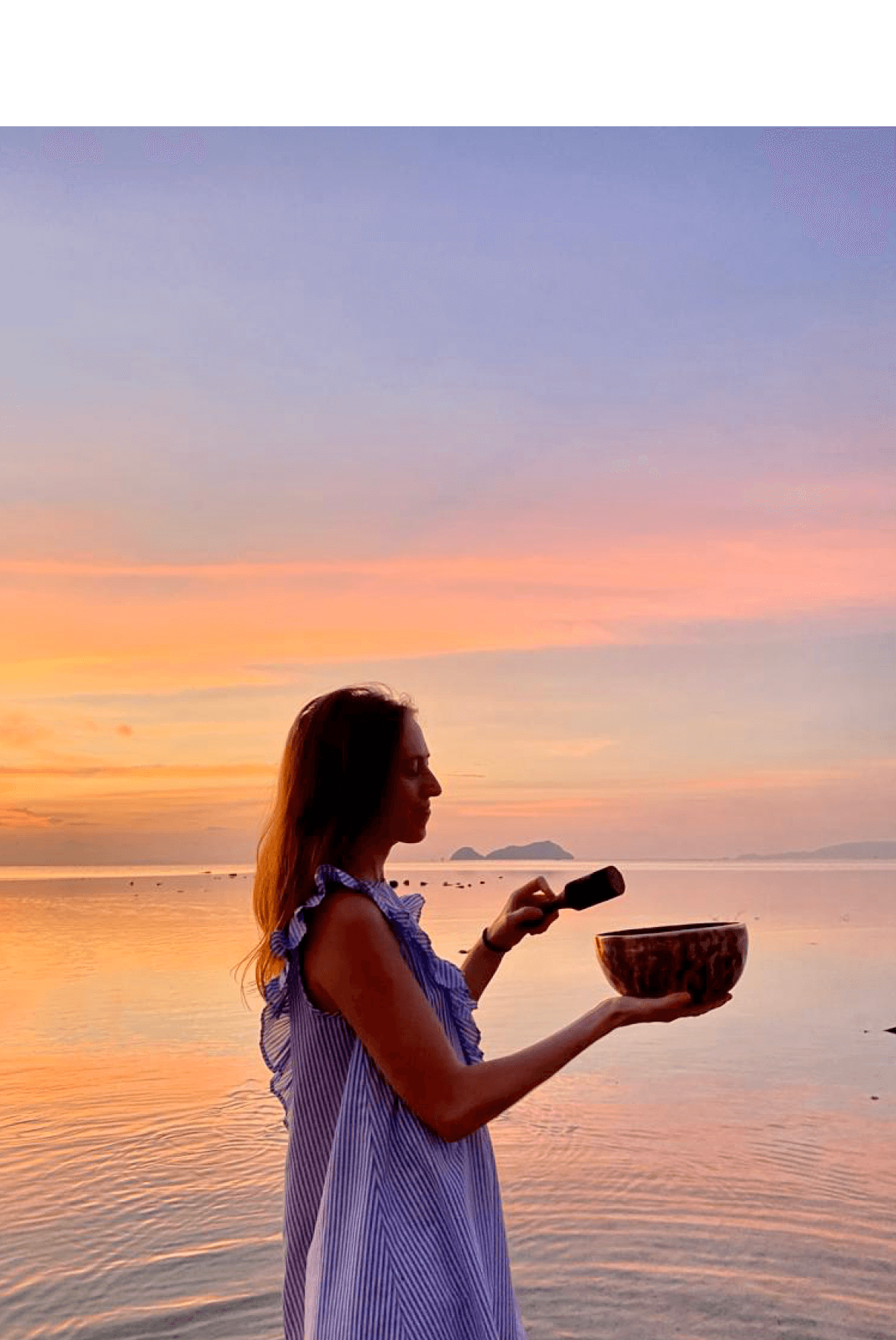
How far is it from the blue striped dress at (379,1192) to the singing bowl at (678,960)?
0.78 ft

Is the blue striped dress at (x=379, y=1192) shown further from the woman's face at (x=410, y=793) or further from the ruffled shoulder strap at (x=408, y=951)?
the woman's face at (x=410, y=793)

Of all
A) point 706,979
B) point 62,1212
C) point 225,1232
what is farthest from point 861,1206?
point 706,979

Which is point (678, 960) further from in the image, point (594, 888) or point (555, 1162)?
point (555, 1162)

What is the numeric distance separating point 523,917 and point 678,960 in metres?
0.37

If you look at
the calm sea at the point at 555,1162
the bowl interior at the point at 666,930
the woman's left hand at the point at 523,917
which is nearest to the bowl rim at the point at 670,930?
the bowl interior at the point at 666,930

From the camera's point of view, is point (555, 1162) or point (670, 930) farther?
point (555, 1162)

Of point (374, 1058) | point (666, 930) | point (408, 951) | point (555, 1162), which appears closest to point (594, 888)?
point (666, 930)

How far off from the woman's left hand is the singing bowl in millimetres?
243

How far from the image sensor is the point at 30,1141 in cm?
825

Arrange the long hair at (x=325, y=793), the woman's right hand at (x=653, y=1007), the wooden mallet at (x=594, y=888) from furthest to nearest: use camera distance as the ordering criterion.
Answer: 1. the wooden mallet at (x=594, y=888)
2. the long hair at (x=325, y=793)
3. the woman's right hand at (x=653, y=1007)

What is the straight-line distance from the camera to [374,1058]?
2.07 m

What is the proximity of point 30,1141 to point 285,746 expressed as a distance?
6.72 meters

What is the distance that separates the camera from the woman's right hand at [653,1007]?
2105 mm
